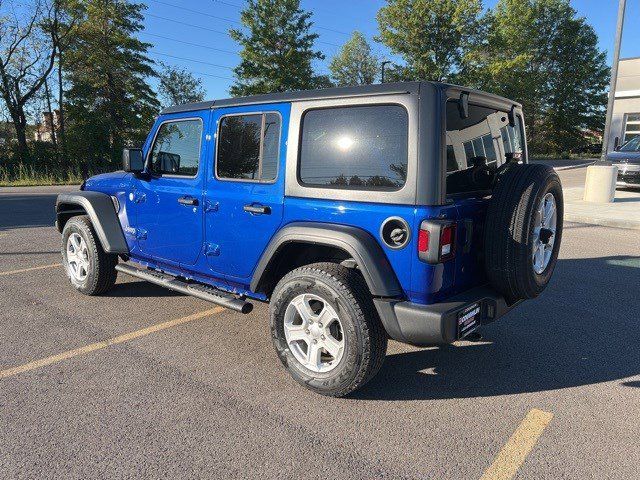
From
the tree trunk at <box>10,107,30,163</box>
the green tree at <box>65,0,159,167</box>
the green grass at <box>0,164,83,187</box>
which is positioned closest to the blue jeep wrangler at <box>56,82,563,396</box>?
the green grass at <box>0,164,83,187</box>

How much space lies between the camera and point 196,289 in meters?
3.73

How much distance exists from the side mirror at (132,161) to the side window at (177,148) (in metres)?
0.12

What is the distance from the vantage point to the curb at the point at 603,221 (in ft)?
30.7

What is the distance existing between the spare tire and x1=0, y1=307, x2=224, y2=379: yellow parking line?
2674mm

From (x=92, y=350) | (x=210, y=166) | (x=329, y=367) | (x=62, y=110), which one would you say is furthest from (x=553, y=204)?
(x=62, y=110)

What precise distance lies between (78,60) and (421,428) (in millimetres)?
33458

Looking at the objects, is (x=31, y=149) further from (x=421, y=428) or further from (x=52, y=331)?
(x=421, y=428)

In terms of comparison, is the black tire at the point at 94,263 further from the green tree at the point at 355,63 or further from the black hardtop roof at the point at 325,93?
the green tree at the point at 355,63

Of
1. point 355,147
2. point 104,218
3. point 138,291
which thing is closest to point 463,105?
point 355,147

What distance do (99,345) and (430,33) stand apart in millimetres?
34419

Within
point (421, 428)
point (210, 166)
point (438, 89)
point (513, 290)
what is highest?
point (438, 89)

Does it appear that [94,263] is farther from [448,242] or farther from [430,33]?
[430,33]

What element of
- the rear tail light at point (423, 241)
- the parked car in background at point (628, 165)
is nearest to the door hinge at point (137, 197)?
the rear tail light at point (423, 241)

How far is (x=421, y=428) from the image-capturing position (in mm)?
2617
